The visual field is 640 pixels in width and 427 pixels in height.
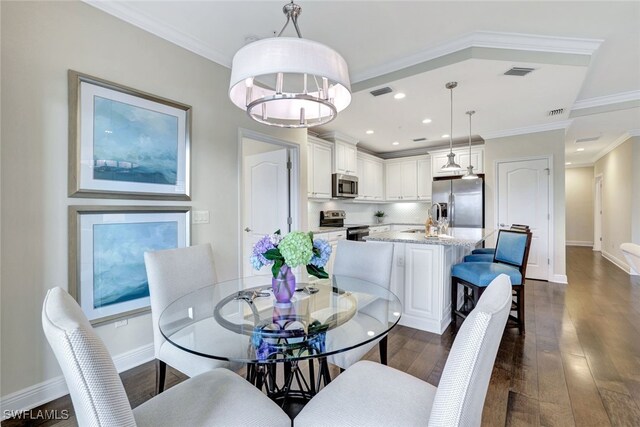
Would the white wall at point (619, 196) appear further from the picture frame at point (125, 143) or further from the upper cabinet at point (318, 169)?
the picture frame at point (125, 143)

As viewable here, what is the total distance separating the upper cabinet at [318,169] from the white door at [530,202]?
9.71 ft

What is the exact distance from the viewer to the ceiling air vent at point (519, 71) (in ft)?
8.82

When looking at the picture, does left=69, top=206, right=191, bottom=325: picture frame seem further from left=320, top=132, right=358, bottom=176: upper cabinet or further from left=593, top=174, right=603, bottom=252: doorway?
left=593, top=174, right=603, bottom=252: doorway

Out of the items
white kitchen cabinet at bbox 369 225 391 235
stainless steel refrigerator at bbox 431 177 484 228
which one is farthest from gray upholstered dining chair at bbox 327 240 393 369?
stainless steel refrigerator at bbox 431 177 484 228

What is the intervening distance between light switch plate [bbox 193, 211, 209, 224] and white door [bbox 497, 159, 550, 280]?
15.4 feet

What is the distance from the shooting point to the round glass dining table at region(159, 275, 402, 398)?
43.6 inches

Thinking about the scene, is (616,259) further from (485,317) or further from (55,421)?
(55,421)

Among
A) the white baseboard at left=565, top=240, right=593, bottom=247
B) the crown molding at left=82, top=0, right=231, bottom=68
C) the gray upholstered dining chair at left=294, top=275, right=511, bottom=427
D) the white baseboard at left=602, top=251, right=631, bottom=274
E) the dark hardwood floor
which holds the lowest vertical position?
the dark hardwood floor

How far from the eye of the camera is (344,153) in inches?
205

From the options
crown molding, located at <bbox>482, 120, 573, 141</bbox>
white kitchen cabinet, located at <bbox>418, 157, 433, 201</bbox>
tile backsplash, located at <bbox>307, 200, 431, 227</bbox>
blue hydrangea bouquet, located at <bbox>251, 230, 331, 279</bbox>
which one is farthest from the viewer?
white kitchen cabinet, located at <bbox>418, 157, 433, 201</bbox>

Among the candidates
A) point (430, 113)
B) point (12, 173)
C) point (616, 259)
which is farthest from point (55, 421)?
point (616, 259)

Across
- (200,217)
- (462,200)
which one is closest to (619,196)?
(462,200)

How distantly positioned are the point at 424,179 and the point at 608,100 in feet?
9.39

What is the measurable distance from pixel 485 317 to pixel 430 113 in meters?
3.77
